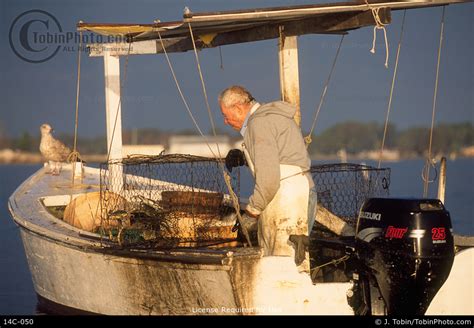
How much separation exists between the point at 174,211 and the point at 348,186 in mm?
1999

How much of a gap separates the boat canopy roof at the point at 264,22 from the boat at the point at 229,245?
1 centimetres

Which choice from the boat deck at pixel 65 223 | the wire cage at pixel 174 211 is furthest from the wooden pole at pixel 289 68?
the boat deck at pixel 65 223

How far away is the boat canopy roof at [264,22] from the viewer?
952cm

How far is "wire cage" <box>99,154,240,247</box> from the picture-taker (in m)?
10.8

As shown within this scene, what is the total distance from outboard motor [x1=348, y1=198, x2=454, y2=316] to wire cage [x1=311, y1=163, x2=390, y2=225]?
1.63 m

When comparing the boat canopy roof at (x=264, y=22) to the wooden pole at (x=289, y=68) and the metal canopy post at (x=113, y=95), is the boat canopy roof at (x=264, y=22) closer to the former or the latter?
the wooden pole at (x=289, y=68)

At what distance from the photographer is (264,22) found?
10.6 m

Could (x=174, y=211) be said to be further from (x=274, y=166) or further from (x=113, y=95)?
(x=113, y=95)

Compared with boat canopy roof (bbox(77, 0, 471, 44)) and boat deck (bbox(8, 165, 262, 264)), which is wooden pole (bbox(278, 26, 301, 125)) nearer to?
boat canopy roof (bbox(77, 0, 471, 44))

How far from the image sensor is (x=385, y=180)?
1098 cm

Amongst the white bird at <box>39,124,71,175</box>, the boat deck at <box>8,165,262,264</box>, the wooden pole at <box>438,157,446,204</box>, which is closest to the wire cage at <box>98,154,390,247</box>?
the boat deck at <box>8,165,262,264</box>
